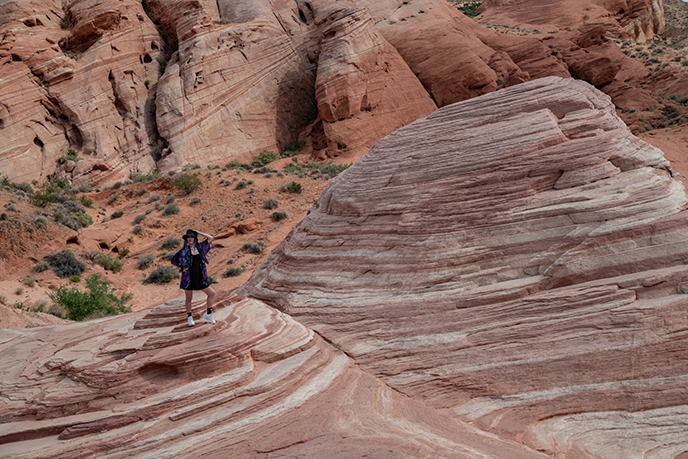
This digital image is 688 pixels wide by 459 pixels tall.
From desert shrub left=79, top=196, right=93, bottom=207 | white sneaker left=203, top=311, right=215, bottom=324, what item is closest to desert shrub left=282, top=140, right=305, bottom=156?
desert shrub left=79, top=196, right=93, bottom=207

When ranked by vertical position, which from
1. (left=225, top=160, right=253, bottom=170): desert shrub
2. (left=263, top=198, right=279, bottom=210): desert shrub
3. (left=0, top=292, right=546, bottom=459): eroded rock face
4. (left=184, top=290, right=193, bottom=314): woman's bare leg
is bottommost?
(left=263, top=198, right=279, bottom=210): desert shrub

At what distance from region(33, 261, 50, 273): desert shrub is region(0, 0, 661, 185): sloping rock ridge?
12.7m

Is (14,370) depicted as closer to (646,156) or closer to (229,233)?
(646,156)

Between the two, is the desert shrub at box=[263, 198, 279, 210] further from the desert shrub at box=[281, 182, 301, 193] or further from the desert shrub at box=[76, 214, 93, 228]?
the desert shrub at box=[76, 214, 93, 228]

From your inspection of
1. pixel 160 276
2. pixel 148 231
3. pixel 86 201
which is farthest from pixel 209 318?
pixel 86 201

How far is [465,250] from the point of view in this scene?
7.31 meters

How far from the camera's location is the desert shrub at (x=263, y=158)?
96.1 ft

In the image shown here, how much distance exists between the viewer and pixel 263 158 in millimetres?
29984

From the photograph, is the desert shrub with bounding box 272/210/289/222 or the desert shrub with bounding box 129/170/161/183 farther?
the desert shrub with bounding box 129/170/161/183

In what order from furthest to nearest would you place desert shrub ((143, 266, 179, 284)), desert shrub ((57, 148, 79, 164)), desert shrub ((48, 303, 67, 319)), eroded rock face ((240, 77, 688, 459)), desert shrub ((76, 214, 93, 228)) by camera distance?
1. desert shrub ((57, 148, 79, 164))
2. desert shrub ((76, 214, 93, 228))
3. desert shrub ((143, 266, 179, 284))
4. desert shrub ((48, 303, 67, 319))
5. eroded rock face ((240, 77, 688, 459))

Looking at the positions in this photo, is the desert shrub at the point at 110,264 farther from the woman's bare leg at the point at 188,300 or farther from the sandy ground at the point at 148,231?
the woman's bare leg at the point at 188,300

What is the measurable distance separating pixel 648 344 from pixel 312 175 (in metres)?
22.3

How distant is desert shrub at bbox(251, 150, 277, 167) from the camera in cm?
2930

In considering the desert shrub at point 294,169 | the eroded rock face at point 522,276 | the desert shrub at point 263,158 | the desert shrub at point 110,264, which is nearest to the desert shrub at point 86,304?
the desert shrub at point 110,264
